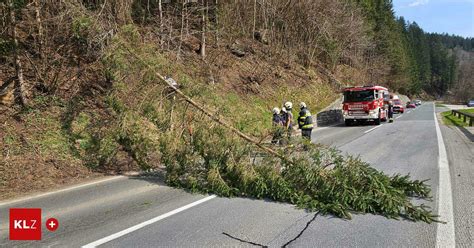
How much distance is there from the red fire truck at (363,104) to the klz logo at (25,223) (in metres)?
20.8

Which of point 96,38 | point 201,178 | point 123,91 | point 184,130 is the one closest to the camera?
point 201,178

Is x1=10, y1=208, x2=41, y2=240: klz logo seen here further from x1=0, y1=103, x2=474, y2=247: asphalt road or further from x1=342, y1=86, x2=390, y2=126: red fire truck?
x1=342, y1=86, x2=390, y2=126: red fire truck

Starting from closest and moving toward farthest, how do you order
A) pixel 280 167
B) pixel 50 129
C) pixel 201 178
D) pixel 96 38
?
pixel 280 167 → pixel 201 178 → pixel 96 38 → pixel 50 129

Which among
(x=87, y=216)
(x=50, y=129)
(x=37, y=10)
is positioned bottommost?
(x=87, y=216)

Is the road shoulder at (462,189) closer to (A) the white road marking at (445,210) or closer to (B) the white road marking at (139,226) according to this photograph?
(A) the white road marking at (445,210)

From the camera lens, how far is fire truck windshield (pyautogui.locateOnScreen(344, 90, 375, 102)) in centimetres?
2305

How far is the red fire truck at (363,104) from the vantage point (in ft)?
74.4

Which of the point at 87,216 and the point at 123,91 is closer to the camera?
the point at 87,216

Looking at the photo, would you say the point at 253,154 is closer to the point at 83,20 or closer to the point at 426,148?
the point at 83,20

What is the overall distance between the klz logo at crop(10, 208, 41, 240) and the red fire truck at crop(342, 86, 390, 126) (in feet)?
68.2

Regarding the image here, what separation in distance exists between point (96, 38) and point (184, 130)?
12.3 feet

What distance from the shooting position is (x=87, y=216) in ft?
17.8

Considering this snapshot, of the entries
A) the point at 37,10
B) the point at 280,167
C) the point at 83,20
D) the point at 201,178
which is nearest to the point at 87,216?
the point at 201,178

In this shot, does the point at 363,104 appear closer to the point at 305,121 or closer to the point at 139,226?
the point at 305,121
